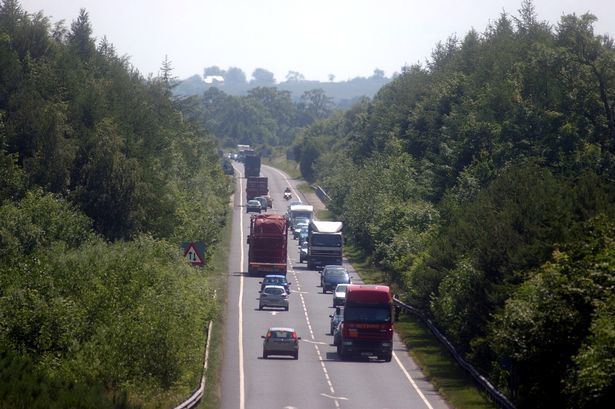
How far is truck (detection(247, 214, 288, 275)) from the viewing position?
80375 mm

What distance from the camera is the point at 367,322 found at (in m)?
50.9

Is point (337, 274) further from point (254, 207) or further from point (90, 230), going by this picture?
point (254, 207)

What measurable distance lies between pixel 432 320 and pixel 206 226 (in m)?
26.8

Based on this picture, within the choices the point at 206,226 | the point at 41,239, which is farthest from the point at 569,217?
the point at 206,226

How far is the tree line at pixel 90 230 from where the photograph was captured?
38250mm

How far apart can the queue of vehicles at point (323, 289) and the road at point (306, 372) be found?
2.30ft

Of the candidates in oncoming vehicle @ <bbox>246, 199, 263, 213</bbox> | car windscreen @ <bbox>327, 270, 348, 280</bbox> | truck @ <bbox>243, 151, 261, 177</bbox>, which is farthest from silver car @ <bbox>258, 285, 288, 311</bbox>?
truck @ <bbox>243, 151, 261, 177</bbox>

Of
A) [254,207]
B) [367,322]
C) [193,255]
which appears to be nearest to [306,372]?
[367,322]

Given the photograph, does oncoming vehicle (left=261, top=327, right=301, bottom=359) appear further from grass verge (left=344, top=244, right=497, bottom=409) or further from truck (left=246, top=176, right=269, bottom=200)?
truck (left=246, top=176, right=269, bottom=200)

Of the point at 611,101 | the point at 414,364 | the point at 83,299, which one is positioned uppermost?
the point at 611,101

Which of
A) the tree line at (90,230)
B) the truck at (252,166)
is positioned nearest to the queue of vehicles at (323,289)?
the tree line at (90,230)

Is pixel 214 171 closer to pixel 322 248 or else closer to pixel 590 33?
pixel 322 248

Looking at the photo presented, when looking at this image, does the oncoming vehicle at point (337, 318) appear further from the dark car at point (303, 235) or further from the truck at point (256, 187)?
the truck at point (256, 187)

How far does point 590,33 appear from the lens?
7356 cm
